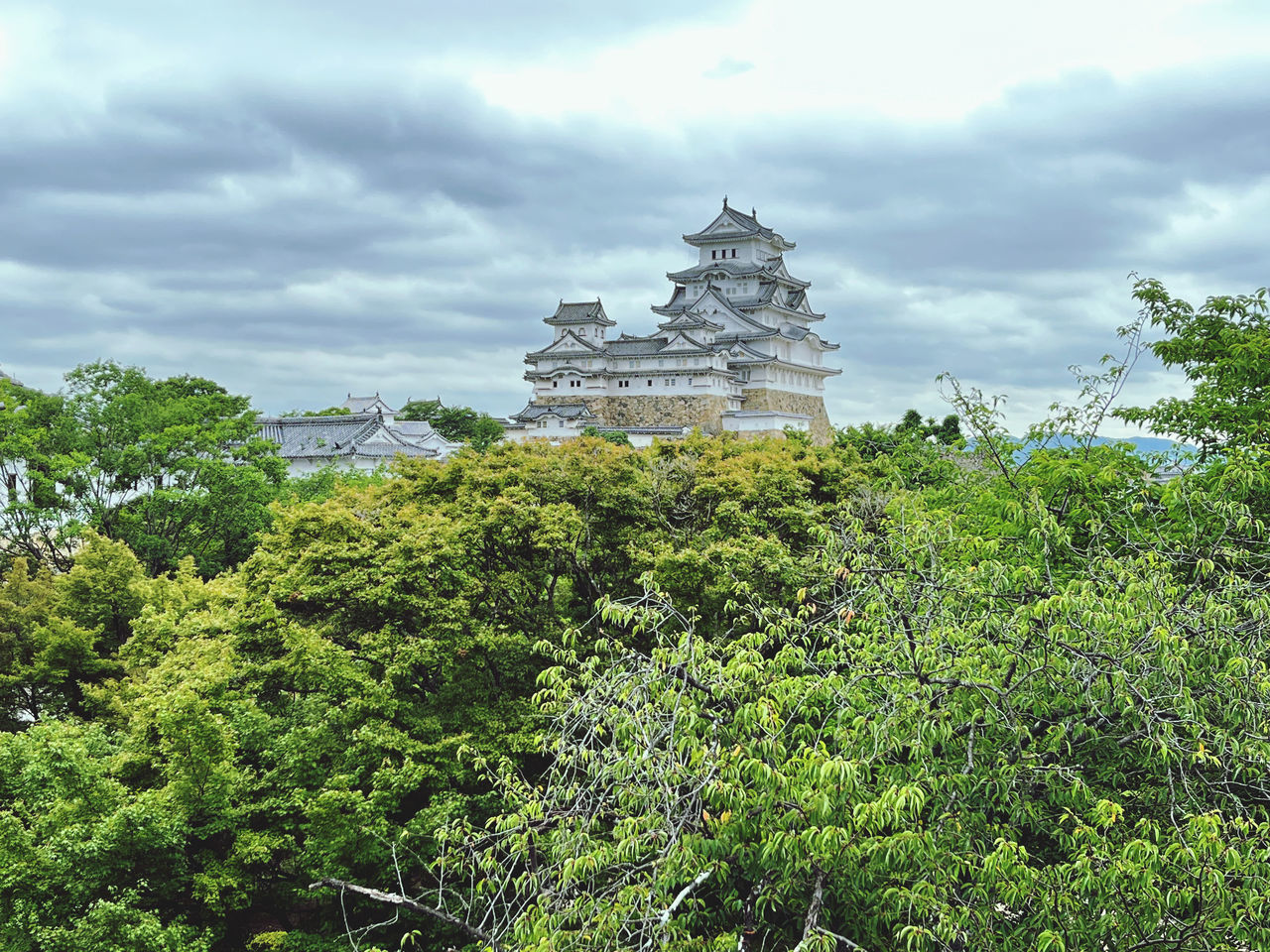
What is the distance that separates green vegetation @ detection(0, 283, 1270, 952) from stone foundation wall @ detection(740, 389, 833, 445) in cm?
3502

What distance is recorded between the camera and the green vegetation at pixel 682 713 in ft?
14.6

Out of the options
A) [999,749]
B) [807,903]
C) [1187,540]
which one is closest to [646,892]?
[807,903]

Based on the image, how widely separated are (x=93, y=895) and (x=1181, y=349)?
483 inches

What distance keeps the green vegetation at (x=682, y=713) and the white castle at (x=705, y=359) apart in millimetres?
→ 33554

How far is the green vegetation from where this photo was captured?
4.46 meters

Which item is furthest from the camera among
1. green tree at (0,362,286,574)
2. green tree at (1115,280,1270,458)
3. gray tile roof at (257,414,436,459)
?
gray tile roof at (257,414,436,459)

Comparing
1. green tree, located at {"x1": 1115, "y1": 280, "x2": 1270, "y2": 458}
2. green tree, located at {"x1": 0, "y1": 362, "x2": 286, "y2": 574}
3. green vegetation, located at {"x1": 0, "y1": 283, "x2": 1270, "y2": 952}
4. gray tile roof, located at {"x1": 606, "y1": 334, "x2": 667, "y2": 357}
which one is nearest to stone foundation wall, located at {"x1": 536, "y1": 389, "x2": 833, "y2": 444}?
gray tile roof, located at {"x1": 606, "y1": 334, "x2": 667, "y2": 357}

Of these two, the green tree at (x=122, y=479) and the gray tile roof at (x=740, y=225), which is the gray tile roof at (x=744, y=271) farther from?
the green tree at (x=122, y=479)

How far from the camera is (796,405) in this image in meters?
55.4

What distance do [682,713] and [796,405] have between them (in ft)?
170

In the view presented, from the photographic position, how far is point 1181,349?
10.1 metres

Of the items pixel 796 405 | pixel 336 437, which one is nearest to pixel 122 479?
pixel 336 437

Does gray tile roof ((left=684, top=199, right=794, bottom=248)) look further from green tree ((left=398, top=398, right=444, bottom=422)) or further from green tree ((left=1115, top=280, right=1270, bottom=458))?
green tree ((left=1115, top=280, right=1270, bottom=458))

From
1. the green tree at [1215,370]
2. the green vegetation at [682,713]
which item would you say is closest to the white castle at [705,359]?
the green vegetation at [682,713]
